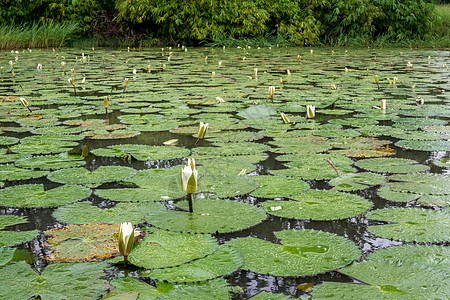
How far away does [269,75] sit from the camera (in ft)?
18.9

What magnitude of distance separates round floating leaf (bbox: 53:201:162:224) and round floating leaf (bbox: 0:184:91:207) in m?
0.07

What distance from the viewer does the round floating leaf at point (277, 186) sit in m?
1.67

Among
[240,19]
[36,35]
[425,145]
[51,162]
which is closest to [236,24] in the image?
[240,19]

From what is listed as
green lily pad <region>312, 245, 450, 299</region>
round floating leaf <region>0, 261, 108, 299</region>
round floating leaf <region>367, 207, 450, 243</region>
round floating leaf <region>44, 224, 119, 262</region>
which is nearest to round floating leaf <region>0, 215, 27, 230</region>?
round floating leaf <region>44, 224, 119, 262</region>

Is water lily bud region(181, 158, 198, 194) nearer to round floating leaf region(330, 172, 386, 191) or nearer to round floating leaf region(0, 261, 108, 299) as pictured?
round floating leaf region(0, 261, 108, 299)

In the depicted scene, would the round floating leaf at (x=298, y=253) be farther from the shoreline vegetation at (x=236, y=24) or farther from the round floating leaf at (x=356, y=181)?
the shoreline vegetation at (x=236, y=24)

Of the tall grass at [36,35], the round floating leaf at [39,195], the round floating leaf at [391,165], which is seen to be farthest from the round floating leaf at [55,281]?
the tall grass at [36,35]

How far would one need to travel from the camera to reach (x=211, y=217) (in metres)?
1.45

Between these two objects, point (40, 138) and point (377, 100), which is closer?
point (40, 138)

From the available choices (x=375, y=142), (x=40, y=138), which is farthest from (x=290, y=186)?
(x=40, y=138)

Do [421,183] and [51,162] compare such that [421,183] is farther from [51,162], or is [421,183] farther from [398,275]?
[51,162]

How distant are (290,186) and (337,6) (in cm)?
1140

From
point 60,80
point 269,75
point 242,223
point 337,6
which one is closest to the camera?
point 242,223

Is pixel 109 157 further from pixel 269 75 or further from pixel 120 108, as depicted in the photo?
pixel 269 75
